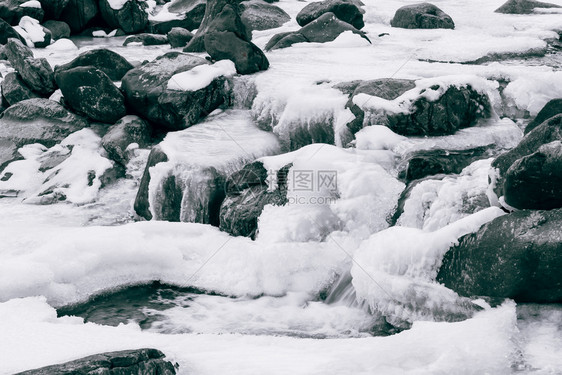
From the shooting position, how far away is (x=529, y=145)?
6062 millimetres

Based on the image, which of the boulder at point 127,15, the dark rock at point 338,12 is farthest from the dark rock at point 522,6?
the boulder at point 127,15

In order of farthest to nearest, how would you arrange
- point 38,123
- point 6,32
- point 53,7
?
point 53,7, point 6,32, point 38,123

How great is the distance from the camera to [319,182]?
25.5ft

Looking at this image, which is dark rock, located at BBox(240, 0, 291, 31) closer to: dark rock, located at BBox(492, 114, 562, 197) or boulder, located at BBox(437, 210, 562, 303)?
dark rock, located at BBox(492, 114, 562, 197)

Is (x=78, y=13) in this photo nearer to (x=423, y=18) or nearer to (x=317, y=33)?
(x=317, y=33)

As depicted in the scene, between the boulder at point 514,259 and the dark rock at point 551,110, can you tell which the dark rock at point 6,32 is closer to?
Result: the dark rock at point 551,110

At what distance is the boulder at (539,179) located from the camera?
5141 millimetres

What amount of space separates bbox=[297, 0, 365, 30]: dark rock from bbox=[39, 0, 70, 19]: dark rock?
7.50m

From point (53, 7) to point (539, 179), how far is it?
17197mm

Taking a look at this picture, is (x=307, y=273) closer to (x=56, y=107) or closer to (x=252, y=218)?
(x=252, y=218)

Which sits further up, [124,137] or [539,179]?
[539,179]

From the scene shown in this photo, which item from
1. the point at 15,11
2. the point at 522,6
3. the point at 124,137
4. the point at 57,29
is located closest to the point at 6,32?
the point at 15,11

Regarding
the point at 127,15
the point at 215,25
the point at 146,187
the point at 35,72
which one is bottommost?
the point at 146,187

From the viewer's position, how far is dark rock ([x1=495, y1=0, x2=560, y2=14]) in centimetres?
1730
